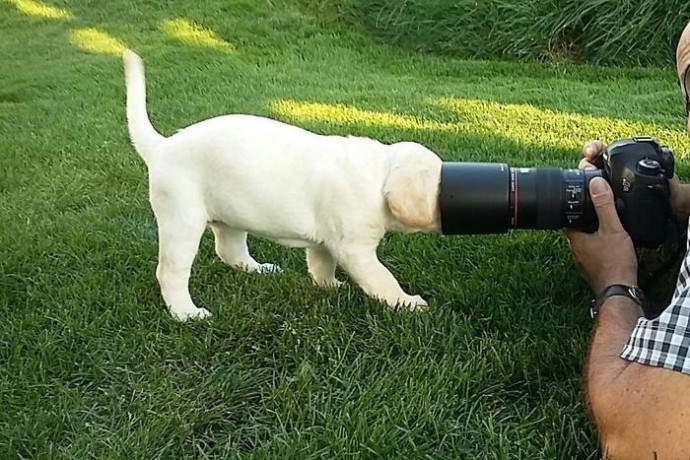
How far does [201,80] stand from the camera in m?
5.71

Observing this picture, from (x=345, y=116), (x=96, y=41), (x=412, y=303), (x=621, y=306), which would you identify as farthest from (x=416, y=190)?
(x=96, y=41)

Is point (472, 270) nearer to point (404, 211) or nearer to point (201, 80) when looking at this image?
point (404, 211)

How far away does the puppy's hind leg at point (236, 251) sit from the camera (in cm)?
277

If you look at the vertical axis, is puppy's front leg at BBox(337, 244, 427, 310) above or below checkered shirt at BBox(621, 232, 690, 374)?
below

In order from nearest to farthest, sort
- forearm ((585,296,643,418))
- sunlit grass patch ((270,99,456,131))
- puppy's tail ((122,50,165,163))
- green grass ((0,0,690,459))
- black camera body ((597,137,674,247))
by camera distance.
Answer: forearm ((585,296,643,418)) < green grass ((0,0,690,459)) < black camera body ((597,137,674,247)) < puppy's tail ((122,50,165,163)) < sunlit grass patch ((270,99,456,131))

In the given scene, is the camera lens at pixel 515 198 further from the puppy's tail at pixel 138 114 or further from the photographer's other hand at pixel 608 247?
the puppy's tail at pixel 138 114

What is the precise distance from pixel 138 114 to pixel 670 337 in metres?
1.58

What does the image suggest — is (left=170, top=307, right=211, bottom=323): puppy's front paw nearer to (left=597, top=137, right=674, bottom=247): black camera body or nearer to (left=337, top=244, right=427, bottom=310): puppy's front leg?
(left=337, top=244, right=427, bottom=310): puppy's front leg

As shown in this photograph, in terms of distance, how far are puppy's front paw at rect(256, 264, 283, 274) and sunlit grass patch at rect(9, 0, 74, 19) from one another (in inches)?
215

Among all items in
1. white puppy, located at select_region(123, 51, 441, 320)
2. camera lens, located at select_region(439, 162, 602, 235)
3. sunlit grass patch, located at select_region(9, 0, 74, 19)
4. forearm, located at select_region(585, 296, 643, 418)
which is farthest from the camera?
sunlit grass patch, located at select_region(9, 0, 74, 19)

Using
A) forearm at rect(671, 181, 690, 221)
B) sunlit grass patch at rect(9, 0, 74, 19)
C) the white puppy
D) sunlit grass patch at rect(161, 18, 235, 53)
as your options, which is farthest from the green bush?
the white puppy

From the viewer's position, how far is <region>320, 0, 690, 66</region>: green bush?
586 centimetres

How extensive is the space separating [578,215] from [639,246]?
164 millimetres

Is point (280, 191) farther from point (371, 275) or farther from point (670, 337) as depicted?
point (670, 337)
